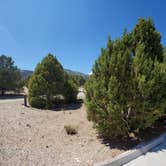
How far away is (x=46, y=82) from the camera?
43.5 ft

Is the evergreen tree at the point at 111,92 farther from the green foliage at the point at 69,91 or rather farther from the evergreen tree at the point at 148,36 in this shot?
the green foliage at the point at 69,91

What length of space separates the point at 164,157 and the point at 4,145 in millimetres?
4495

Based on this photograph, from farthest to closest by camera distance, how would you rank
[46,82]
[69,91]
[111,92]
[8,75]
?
[8,75]
[69,91]
[46,82]
[111,92]

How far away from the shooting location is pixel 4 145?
5.03 meters

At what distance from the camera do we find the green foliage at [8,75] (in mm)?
23416

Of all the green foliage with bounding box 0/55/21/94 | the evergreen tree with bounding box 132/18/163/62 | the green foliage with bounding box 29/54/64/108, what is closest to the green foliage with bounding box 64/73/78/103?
the green foliage with bounding box 29/54/64/108

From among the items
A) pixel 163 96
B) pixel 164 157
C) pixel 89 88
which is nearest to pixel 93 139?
pixel 89 88

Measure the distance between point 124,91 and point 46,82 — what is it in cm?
878

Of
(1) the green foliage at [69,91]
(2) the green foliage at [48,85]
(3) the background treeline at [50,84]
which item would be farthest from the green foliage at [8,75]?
(1) the green foliage at [69,91]

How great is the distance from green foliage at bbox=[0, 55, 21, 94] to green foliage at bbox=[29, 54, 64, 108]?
11.7 meters

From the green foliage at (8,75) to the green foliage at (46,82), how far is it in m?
11.7

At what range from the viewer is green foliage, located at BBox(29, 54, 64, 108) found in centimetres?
1309

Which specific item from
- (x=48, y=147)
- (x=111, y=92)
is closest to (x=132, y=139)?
(x=111, y=92)

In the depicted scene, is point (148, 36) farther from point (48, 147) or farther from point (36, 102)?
point (36, 102)
